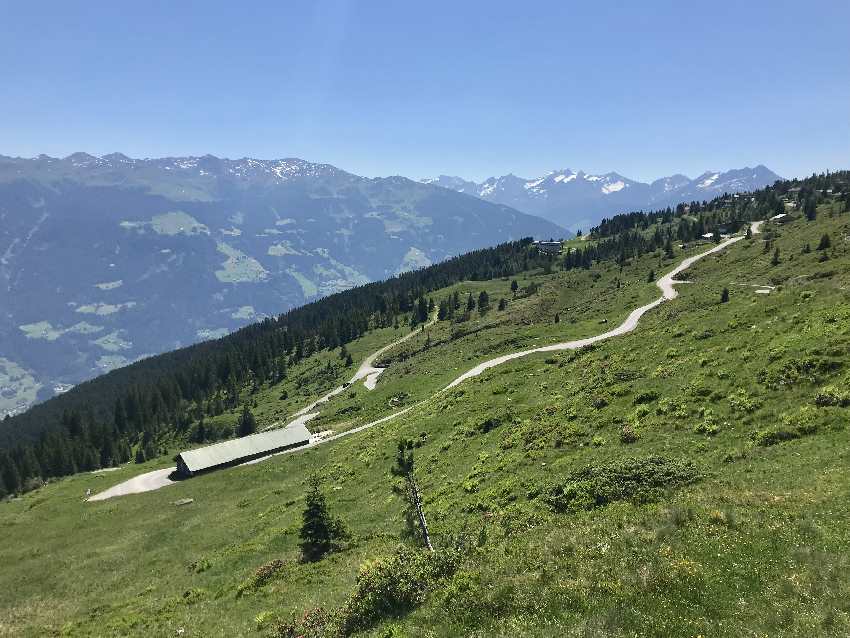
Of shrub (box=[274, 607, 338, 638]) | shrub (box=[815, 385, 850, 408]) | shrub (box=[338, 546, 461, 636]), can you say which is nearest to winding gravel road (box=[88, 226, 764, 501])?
shrub (box=[815, 385, 850, 408])

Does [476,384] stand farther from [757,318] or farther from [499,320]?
[499,320]

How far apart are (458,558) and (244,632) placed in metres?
11.1

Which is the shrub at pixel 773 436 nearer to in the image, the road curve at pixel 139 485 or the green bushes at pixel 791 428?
the green bushes at pixel 791 428

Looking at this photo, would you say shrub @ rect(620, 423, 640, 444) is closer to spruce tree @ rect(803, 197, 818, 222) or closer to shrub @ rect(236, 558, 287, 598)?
shrub @ rect(236, 558, 287, 598)

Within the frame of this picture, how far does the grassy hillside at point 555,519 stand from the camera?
14.9m

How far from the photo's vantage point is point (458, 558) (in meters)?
20.7

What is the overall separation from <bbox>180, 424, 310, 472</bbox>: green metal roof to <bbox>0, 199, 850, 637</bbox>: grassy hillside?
1001cm

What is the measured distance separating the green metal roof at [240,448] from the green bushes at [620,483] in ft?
213

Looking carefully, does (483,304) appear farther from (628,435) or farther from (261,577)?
(261,577)

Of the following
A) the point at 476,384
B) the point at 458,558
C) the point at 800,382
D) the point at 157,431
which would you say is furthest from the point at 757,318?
the point at 157,431

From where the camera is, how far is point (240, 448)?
82.8m

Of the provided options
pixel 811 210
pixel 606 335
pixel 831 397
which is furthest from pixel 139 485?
pixel 811 210

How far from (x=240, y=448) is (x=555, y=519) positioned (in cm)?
7192

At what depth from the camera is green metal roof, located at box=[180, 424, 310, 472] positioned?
79.7 metres
